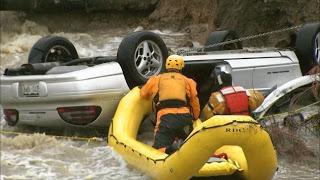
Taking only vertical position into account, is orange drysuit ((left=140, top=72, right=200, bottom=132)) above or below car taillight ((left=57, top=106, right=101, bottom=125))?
above

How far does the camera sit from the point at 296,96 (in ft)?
26.8

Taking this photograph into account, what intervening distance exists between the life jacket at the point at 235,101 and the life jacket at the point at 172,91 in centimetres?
59

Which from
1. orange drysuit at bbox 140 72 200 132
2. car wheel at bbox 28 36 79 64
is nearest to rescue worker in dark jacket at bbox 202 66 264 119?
orange drysuit at bbox 140 72 200 132

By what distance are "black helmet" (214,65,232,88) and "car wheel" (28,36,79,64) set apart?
226 centimetres

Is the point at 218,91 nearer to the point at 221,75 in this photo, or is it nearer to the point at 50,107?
the point at 221,75

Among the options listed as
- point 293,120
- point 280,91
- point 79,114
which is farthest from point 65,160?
point 280,91

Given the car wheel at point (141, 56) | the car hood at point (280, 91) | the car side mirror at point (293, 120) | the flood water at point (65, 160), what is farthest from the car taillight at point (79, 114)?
the car side mirror at point (293, 120)

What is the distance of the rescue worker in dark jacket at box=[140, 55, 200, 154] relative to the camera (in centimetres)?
643

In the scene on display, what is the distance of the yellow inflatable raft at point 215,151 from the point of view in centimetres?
487

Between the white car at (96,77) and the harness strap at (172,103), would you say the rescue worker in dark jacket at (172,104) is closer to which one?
the harness strap at (172,103)

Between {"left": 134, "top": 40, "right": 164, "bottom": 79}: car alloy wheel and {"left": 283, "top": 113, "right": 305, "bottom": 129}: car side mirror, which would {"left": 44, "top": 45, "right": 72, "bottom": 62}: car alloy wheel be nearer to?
{"left": 134, "top": 40, "right": 164, "bottom": 79}: car alloy wheel

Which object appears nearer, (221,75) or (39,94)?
(39,94)

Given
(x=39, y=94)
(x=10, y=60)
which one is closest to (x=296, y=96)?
(x=39, y=94)

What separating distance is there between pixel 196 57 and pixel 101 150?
1.82 m
